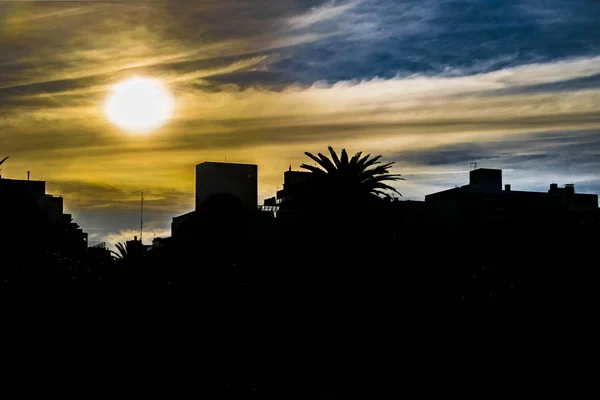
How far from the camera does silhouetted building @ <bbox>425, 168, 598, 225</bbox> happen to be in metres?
70.4

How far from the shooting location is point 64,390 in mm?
43906

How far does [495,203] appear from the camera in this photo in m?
85.7

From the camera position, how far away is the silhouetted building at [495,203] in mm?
70369

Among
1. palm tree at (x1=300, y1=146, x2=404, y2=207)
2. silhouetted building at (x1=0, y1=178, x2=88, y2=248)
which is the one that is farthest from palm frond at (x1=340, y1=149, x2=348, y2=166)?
silhouetted building at (x1=0, y1=178, x2=88, y2=248)

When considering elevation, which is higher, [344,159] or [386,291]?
[344,159]

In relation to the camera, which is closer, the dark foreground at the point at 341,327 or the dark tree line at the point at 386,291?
the dark foreground at the point at 341,327

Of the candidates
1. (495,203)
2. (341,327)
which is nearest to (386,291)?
(341,327)

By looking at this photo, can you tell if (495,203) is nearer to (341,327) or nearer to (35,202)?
(341,327)

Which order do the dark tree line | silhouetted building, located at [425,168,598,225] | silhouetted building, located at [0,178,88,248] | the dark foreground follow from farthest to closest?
silhouetted building, located at [0,178,88,248], silhouetted building, located at [425,168,598,225], the dark tree line, the dark foreground

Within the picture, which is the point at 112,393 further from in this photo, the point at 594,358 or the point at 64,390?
the point at 594,358

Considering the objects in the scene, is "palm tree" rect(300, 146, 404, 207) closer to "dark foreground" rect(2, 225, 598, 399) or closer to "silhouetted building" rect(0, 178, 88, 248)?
"dark foreground" rect(2, 225, 598, 399)

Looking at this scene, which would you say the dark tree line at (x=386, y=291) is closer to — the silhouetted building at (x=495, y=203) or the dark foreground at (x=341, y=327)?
the dark foreground at (x=341, y=327)

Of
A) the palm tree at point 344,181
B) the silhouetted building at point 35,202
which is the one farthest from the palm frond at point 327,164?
the silhouetted building at point 35,202

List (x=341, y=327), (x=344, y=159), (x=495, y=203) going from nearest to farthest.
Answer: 1. (x=341, y=327)
2. (x=344, y=159)
3. (x=495, y=203)
